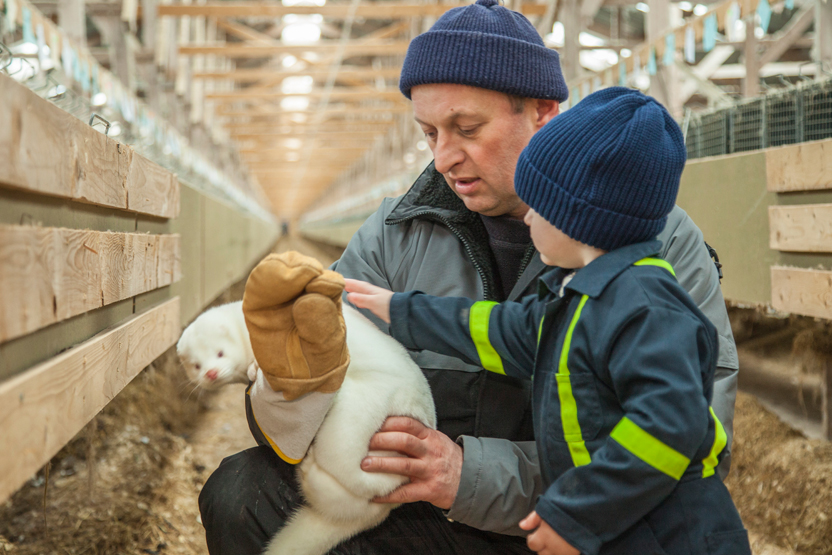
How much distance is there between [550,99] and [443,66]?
347 mm

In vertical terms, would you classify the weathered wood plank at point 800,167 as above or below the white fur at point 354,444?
above

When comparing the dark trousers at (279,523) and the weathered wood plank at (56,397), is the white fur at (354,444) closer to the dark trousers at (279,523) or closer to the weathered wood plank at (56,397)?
the dark trousers at (279,523)

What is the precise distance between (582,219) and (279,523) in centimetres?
107

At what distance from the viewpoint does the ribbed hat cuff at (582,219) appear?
143 cm

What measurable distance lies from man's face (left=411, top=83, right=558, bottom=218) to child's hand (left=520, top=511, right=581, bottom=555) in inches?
34.7

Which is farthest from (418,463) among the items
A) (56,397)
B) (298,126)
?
(298,126)

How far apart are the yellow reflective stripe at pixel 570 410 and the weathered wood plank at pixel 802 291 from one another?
1.86 m

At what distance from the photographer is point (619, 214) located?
143 centimetres

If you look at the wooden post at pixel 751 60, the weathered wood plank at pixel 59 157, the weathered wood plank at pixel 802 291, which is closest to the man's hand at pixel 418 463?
the weathered wood plank at pixel 59 157

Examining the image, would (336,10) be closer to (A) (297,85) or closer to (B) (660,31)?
(B) (660,31)

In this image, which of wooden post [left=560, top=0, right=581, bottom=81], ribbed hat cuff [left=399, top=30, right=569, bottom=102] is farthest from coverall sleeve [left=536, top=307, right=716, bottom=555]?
wooden post [left=560, top=0, right=581, bottom=81]

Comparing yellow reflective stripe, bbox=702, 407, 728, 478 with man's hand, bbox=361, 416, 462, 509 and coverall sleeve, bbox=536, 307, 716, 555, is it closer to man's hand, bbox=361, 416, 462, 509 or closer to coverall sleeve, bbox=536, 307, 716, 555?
coverall sleeve, bbox=536, 307, 716, 555

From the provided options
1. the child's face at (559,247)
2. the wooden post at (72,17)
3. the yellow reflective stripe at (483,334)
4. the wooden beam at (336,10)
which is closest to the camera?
the child's face at (559,247)

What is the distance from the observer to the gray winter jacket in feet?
5.49
